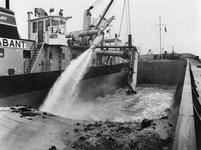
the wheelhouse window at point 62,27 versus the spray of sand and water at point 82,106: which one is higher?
the wheelhouse window at point 62,27

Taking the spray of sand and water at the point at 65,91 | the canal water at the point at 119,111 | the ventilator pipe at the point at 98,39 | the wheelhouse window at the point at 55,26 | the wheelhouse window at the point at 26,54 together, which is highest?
the wheelhouse window at the point at 55,26

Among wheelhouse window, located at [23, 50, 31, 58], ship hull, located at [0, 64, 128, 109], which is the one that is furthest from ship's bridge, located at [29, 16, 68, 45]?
ship hull, located at [0, 64, 128, 109]

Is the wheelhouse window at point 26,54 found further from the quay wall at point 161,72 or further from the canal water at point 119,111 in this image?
the quay wall at point 161,72

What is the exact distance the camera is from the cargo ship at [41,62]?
9.47m

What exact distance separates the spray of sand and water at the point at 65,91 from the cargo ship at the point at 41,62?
398mm

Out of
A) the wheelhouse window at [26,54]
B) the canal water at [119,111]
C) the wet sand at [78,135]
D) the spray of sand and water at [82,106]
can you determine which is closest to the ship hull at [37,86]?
the spray of sand and water at [82,106]

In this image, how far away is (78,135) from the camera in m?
4.41

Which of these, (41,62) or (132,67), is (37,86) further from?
(132,67)

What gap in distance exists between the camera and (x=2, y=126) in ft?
17.1

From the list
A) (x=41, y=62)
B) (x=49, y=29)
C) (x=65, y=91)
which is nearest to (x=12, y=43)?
(x=41, y=62)

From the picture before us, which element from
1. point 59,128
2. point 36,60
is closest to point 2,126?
point 59,128

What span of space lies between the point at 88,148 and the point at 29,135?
1801 mm

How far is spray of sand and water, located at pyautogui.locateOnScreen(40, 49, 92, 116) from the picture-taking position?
10664 mm

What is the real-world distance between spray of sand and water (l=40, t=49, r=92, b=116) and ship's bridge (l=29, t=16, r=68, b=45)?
2569mm
